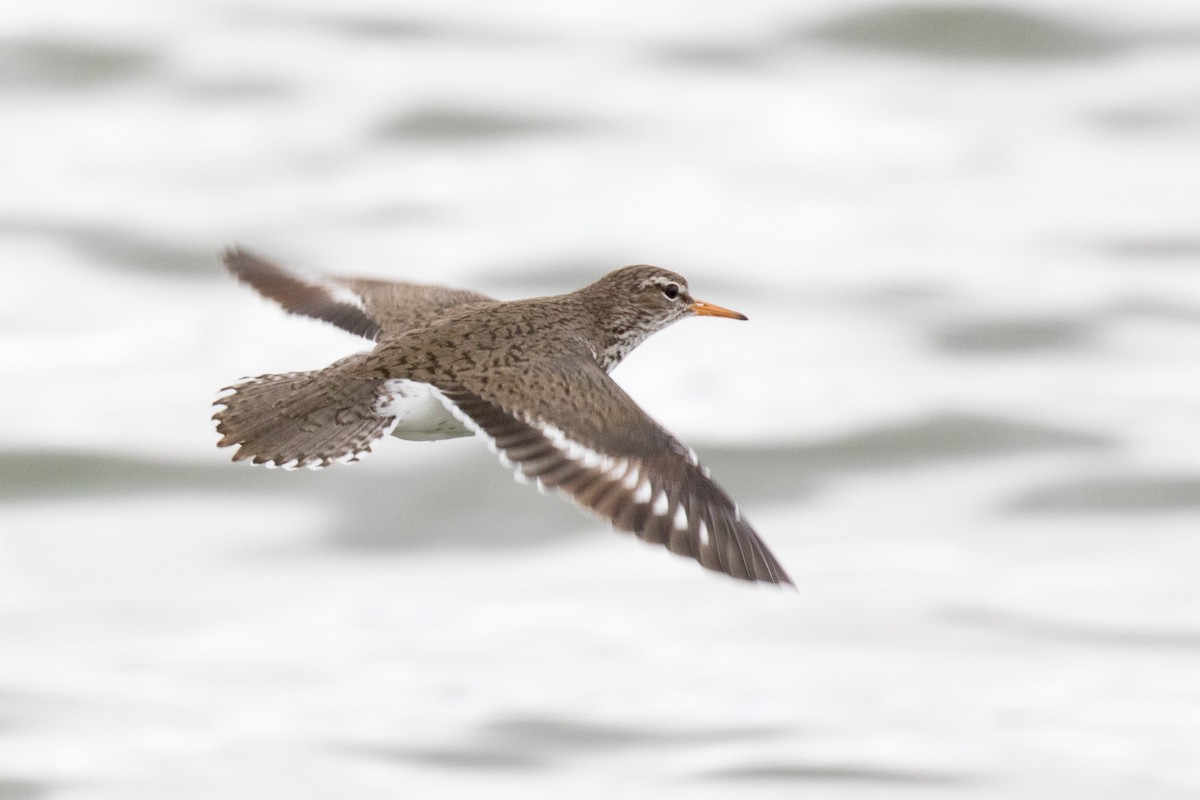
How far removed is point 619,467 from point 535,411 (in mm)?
352

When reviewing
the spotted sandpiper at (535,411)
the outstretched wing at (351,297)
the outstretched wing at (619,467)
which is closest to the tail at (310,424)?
the spotted sandpiper at (535,411)

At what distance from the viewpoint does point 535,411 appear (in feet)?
21.6

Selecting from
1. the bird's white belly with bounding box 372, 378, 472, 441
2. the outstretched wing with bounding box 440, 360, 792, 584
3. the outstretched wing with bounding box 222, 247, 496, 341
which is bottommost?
Result: the outstretched wing with bounding box 440, 360, 792, 584

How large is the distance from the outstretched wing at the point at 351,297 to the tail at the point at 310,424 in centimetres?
67

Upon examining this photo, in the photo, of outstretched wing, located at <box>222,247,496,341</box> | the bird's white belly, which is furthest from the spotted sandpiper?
outstretched wing, located at <box>222,247,496,341</box>

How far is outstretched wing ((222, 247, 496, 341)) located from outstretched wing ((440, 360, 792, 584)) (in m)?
0.99

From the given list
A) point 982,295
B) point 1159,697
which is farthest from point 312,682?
point 982,295


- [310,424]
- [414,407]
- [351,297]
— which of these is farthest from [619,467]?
[351,297]

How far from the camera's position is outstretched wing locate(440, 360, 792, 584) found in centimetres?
622

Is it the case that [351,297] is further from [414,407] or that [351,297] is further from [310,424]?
[414,407]

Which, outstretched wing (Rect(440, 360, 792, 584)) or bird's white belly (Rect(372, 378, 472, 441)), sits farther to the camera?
bird's white belly (Rect(372, 378, 472, 441))

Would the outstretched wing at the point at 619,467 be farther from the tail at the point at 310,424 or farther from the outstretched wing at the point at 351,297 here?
the outstretched wing at the point at 351,297

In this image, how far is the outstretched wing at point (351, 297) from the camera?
791 cm

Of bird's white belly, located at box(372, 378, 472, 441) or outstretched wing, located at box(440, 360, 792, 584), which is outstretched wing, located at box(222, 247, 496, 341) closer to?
bird's white belly, located at box(372, 378, 472, 441)
